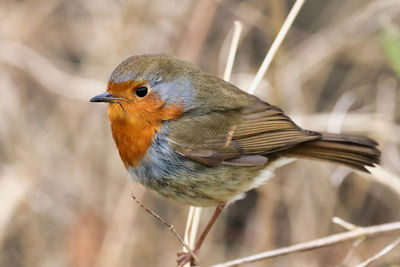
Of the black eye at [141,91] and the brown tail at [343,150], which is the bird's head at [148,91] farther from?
the brown tail at [343,150]

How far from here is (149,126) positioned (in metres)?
2.85

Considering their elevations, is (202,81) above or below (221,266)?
above

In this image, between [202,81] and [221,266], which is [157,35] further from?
[221,266]

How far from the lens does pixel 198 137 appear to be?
2.95 meters

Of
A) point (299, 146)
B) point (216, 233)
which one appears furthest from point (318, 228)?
point (299, 146)

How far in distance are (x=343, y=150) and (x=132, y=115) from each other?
1157 millimetres

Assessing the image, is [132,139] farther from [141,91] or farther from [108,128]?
[108,128]

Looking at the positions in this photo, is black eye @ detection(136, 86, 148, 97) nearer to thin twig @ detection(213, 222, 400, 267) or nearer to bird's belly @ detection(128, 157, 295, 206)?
bird's belly @ detection(128, 157, 295, 206)

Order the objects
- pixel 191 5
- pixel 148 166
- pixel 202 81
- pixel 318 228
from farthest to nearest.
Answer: pixel 191 5
pixel 318 228
pixel 202 81
pixel 148 166

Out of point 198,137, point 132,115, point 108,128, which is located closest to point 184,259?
point 198,137

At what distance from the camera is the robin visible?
2807 mm

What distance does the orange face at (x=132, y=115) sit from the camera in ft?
9.16

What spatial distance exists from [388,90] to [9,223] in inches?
121

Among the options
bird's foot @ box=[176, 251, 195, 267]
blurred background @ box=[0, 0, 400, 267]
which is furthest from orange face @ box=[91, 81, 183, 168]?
blurred background @ box=[0, 0, 400, 267]
